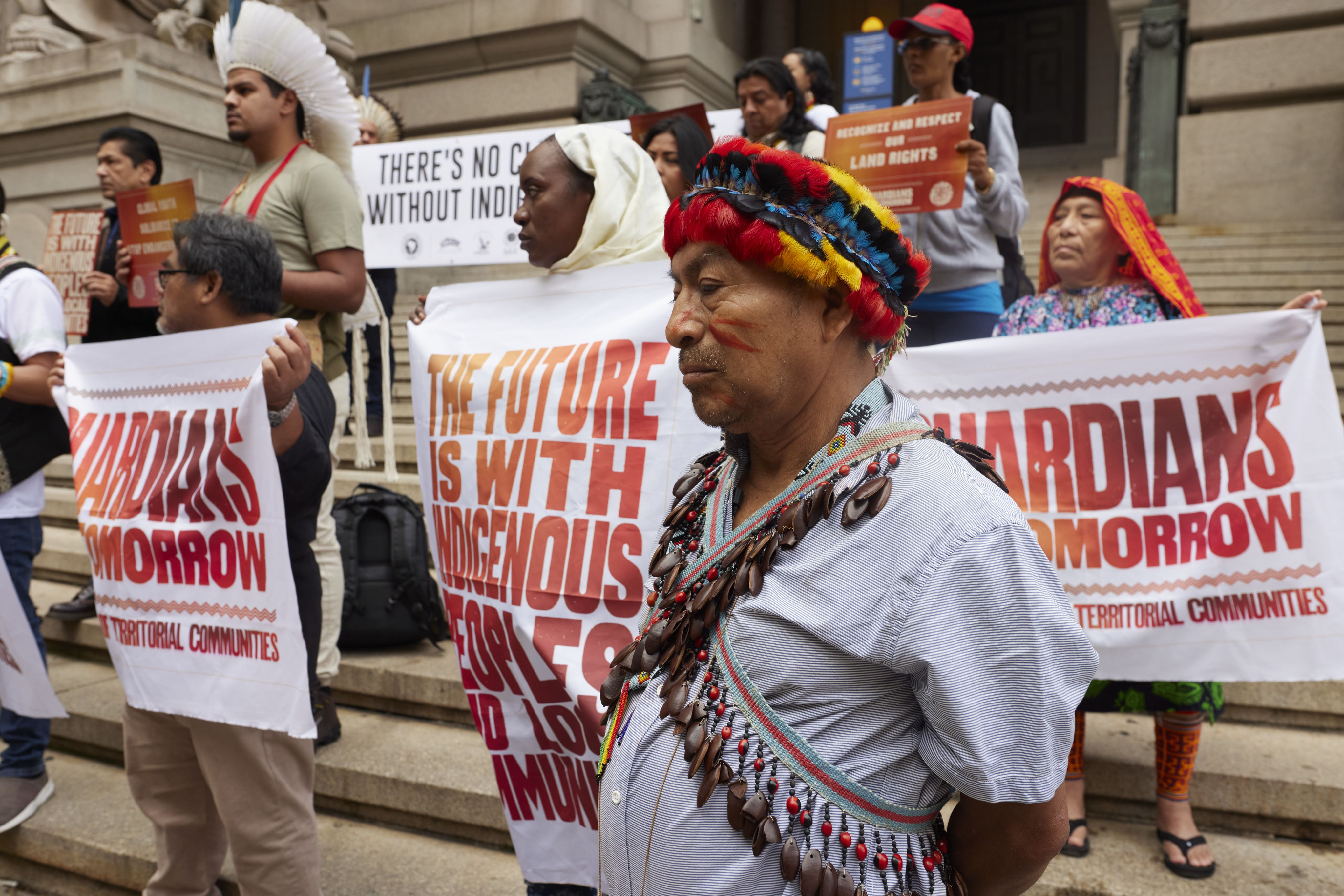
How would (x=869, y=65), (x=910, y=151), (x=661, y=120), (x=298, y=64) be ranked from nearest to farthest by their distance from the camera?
(x=298, y=64), (x=910, y=151), (x=661, y=120), (x=869, y=65)

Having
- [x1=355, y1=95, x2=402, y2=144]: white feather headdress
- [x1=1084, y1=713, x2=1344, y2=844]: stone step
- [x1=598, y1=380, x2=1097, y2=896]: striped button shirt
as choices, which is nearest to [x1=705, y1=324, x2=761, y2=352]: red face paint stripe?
[x1=598, y1=380, x2=1097, y2=896]: striped button shirt

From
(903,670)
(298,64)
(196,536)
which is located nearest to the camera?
(903,670)

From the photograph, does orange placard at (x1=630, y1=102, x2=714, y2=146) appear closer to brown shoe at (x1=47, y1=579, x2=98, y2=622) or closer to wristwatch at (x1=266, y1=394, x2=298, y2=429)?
wristwatch at (x1=266, y1=394, x2=298, y2=429)

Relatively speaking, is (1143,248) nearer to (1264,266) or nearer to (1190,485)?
(1190,485)

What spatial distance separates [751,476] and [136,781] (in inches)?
80.9

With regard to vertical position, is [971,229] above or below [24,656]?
above

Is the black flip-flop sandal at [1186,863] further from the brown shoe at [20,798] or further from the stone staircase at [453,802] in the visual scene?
the brown shoe at [20,798]

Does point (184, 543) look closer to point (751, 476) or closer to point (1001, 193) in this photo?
point (751, 476)

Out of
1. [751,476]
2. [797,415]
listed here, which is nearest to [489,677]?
[751,476]

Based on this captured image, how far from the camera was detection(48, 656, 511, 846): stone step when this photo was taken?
3332 millimetres

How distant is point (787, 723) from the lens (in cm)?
127

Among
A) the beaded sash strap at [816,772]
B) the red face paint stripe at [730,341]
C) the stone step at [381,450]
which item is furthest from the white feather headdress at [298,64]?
the beaded sash strap at [816,772]

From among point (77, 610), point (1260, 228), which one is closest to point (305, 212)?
point (77, 610)

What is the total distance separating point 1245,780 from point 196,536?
9.77 feet
